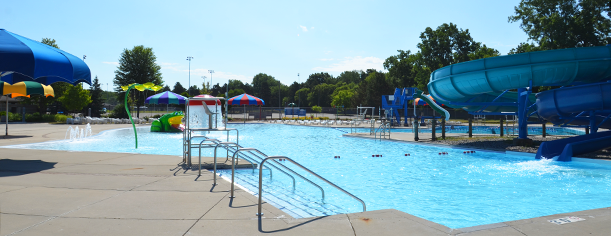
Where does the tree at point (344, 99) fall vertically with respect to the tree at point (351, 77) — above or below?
below

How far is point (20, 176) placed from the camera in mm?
7539

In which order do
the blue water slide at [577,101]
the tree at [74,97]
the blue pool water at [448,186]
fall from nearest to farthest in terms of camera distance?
the blue pool water at [448,186] < the blue water slide at [577,101] < the tree at [74,97]

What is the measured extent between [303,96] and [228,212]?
399ft

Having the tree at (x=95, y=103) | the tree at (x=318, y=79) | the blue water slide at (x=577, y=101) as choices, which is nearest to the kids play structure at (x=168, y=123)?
the blue water slide at (x=577, y=101)

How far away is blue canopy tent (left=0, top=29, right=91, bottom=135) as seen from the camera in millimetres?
9102

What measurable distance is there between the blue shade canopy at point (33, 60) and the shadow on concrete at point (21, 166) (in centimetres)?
217

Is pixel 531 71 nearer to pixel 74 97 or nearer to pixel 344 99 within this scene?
pixel 74 97

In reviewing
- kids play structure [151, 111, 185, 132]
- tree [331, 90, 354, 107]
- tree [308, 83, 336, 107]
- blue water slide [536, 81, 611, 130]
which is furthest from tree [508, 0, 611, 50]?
tree [308, 83, 336, 107]

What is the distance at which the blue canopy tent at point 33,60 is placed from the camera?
9.10m

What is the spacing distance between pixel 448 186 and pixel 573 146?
7.12 metres

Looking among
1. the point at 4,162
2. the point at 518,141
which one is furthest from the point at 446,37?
the point at 4,162

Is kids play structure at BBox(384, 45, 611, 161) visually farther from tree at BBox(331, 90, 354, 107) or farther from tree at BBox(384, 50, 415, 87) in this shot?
tree at BBox(331, 90, 354, 107)

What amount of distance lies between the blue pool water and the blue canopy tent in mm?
5152

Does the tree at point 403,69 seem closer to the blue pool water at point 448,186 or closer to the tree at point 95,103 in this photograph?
the tree at point 95,103
